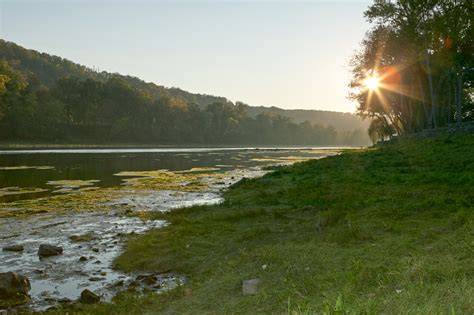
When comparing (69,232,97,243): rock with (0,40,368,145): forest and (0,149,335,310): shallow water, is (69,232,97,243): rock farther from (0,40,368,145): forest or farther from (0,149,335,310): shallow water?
(0,40,368,145): forest

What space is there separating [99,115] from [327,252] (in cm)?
12401

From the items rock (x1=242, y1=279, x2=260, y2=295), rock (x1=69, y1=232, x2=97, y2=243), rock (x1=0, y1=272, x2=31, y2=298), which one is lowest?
rock (x1=69, y1=232, x2=97, y2=243)

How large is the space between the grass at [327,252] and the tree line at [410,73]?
1729 cm

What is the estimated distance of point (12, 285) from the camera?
29.3ft

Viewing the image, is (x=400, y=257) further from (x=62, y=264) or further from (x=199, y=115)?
(x=199, y=115)

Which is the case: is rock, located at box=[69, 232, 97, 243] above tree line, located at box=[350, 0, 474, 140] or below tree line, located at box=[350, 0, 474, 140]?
below

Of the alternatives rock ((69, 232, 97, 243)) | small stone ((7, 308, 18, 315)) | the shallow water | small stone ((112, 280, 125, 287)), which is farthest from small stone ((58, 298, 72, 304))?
rock ((69, 232, 97, 243))

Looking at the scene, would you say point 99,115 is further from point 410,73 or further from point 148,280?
point 148,280

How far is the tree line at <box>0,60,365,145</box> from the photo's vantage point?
318 feet

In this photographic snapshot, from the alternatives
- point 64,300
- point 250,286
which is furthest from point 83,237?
point 250,286

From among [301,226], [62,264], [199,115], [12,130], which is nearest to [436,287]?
[301,226]

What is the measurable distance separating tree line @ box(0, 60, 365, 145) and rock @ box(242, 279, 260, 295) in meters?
90.1

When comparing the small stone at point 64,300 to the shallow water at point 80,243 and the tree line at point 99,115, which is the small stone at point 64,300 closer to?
the shallow water at point 80,243

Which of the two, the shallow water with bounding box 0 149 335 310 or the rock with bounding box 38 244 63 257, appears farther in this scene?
the rock with bounding box 38 244 63 257
